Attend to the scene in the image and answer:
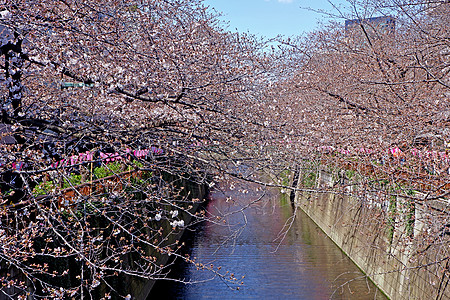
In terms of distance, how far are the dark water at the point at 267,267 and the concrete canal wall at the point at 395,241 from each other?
461mm

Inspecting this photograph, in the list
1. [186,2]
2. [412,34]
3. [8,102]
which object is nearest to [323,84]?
[412,34]

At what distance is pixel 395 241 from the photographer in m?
10.9

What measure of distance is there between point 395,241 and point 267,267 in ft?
14.5

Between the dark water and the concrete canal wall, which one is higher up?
the concrete canal wall

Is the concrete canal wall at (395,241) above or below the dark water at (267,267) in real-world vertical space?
above

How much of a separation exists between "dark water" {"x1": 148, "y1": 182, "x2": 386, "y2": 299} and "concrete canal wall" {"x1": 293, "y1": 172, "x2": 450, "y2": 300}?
46cm

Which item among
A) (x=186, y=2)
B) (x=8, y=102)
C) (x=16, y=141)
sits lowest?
(x=16, y=141)

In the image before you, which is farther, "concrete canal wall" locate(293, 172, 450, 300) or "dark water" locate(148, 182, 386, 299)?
"dark water" locate(148, 182, 386, 299)

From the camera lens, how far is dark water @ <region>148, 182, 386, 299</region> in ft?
39.6

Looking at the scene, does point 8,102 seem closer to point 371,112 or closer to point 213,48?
point 213,48

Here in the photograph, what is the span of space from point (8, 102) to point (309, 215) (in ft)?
62.2

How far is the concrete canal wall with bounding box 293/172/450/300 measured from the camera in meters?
6.71

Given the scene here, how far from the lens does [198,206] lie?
26.0m

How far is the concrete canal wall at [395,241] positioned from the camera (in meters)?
6.71
